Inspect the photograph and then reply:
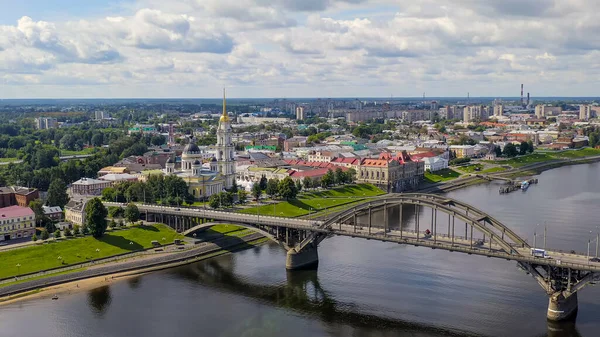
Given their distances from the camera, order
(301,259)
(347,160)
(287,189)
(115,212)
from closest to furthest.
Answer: (301,259)
(115,212)
(287,189)
(347,160)

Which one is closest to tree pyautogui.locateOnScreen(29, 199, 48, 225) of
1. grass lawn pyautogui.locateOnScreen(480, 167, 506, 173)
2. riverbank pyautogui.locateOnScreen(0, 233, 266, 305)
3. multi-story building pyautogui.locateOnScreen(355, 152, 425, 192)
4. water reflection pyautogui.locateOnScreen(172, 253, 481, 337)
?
riverbank pyautogui.locateOnScreen(0, 233, 266, 305)

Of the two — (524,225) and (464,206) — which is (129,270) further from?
(524,225)

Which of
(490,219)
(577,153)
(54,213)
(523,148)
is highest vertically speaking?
(490,219)

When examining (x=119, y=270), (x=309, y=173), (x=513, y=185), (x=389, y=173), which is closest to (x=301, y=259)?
(x=119, y=270)

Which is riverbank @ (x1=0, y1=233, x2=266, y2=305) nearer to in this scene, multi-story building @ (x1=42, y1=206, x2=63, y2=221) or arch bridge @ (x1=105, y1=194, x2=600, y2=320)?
arch bridge @ (x1=105, y1=194, x2=600, y2=320)

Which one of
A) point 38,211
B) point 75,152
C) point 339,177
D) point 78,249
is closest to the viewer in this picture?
point 78,249

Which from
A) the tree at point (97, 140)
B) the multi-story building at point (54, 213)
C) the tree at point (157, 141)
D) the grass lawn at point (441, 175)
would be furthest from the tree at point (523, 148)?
the multi-story building at point (54, 213)

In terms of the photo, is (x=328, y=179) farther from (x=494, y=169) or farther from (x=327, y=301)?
(x=327, y=301)

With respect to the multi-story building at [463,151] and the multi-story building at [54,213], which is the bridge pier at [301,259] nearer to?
the multi-story building at [54,213]
